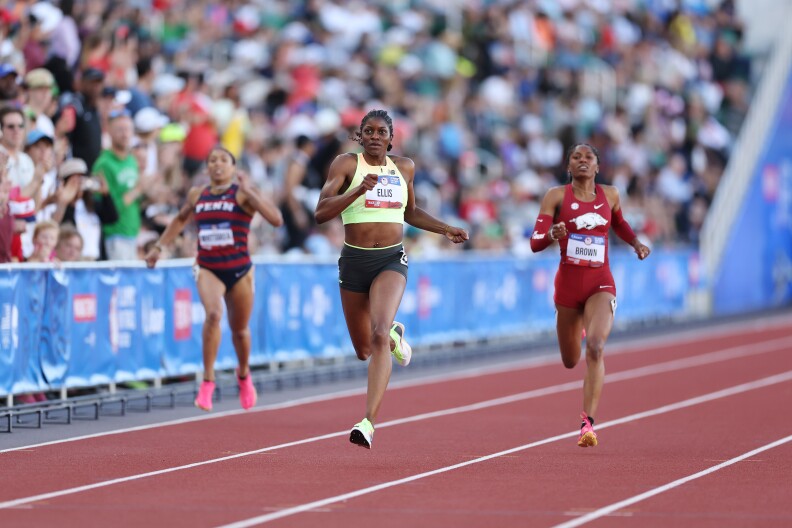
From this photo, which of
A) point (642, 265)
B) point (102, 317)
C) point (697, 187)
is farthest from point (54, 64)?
point (697, 187)

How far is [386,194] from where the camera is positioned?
11461 mm

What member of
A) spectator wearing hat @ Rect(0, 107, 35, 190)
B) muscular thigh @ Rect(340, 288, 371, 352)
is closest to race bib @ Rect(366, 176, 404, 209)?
muscular thigh @ Rect(340, 288, 371, 352)

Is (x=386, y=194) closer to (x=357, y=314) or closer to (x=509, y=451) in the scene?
(x=357, y=314)

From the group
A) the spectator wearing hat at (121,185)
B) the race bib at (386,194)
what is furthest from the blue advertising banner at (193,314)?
the race bib at (386,194)

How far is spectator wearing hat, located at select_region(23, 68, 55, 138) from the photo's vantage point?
15.5 meters

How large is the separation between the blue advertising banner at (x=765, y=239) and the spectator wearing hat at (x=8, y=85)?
19.7 metres

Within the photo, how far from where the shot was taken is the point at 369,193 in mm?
11414

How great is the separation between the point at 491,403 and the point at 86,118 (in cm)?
471

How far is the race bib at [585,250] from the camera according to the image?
40.8 ft

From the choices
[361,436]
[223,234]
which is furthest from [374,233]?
[223,234]

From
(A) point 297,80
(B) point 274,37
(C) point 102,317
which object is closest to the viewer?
(C) point 102,317

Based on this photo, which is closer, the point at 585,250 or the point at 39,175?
the point at 585,250

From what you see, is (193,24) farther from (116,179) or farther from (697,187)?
(697,187)

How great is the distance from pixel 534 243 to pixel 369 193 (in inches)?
58.7
